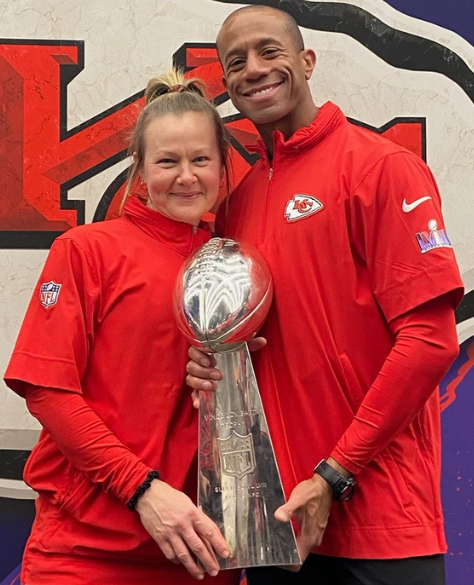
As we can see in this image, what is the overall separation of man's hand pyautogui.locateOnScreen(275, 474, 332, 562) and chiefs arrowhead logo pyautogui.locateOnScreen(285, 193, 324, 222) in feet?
1.55

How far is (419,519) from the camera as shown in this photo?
1324 mm

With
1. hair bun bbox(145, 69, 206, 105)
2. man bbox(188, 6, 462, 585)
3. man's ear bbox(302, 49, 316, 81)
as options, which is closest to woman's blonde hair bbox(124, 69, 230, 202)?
hair bun bbox(145, 69, 206, 105)

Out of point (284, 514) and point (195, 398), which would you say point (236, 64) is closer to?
point (195, 398)

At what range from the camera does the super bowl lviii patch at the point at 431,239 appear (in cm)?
128

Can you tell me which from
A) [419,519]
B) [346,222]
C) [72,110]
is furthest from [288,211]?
[72,110]

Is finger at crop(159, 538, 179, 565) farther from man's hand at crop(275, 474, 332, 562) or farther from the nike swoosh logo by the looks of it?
the nike swoosh logo

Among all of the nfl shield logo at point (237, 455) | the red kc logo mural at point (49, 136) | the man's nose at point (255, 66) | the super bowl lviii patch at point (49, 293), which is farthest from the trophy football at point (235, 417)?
the red kc logo mural at point (49, 136)

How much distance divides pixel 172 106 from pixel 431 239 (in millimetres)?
582

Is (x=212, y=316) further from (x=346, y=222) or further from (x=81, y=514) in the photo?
(x=81, y=514)

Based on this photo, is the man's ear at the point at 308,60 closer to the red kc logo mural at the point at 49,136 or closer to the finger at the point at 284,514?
the red kc logo mural at the point at 49,136

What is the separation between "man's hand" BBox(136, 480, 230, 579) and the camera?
51.0 inches

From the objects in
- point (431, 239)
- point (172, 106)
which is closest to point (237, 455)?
point (431, 239)

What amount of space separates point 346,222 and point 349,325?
0.19 m

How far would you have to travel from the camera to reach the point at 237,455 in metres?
1.33
